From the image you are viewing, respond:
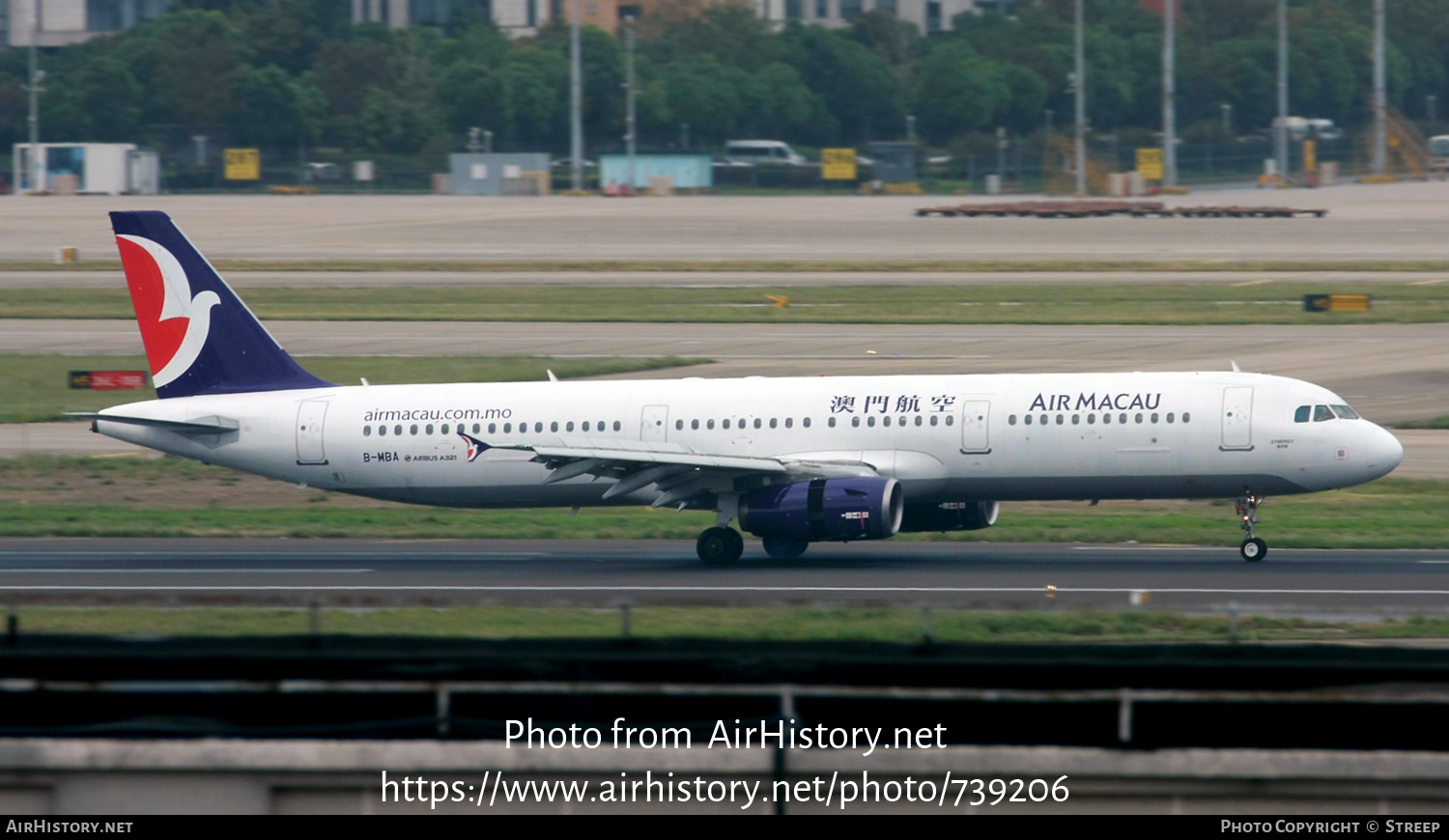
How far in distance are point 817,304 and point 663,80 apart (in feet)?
323

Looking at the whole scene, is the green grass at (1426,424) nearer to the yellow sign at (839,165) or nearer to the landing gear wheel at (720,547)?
the landing gear wheel at (720,547)

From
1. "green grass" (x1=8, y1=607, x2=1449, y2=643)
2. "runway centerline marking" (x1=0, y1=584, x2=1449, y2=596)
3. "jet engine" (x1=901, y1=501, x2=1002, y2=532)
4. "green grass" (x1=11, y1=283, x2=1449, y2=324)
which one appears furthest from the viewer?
"green grass" (x1=11, y1=283, x2=1449, y2=324)

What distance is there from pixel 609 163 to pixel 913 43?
5819cm

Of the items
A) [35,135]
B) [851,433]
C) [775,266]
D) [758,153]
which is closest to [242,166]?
[35,135]

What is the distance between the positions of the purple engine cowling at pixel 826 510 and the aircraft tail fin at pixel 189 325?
10725mm

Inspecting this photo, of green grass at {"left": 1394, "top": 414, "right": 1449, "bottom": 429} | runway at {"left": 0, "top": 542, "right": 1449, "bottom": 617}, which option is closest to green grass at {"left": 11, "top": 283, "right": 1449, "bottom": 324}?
green grass at {"left": 1394, "top": 414, "right": 1449, "bottom": 429}

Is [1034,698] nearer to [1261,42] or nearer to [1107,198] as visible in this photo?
[1107,198]

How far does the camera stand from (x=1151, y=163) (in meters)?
144

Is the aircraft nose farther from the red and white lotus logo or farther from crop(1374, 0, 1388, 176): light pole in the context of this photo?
crop(1374, 0, 1388, 176): light pole

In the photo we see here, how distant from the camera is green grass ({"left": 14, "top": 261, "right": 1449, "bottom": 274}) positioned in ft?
280

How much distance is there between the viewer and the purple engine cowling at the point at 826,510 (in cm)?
3219

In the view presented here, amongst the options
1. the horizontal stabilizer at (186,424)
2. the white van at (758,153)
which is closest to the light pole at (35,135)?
the white van at (758,153)

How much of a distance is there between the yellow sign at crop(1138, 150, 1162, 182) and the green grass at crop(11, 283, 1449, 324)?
224ft

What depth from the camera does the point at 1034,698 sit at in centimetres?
1123
